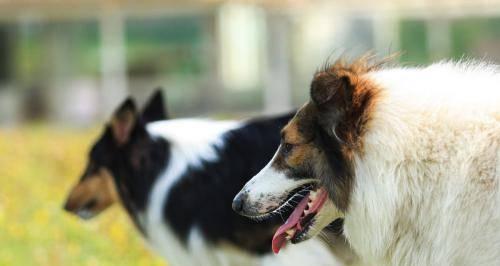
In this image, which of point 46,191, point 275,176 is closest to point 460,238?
point 275,176

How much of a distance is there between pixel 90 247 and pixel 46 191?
2661 mm

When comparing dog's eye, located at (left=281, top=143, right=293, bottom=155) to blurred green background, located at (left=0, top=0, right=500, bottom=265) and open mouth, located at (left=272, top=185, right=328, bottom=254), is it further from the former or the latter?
blurred green background, located at (left=0, top=0, right=500, bottom=265)

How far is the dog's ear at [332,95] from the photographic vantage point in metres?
3.88

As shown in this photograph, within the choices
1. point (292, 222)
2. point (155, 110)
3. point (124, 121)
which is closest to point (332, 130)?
point (292, 222)

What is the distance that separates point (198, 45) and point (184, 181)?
1928 cm

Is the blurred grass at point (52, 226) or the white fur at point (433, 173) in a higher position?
the white fur at point (433, 173)

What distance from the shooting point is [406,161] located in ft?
12.6

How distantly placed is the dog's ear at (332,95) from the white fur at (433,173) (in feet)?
0.47

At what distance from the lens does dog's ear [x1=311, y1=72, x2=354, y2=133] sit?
3.88 m

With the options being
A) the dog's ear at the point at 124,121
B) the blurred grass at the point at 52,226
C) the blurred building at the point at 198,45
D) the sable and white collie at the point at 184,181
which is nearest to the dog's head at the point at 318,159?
the sable and white collie at the point at 184,181

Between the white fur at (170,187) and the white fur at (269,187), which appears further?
the white fur at (170,187)

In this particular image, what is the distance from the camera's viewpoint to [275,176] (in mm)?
4250

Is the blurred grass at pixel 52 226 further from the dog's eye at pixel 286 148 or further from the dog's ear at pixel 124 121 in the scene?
the dog's eye at pixel 286 148

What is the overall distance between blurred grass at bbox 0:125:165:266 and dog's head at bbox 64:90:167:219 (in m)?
0.53
